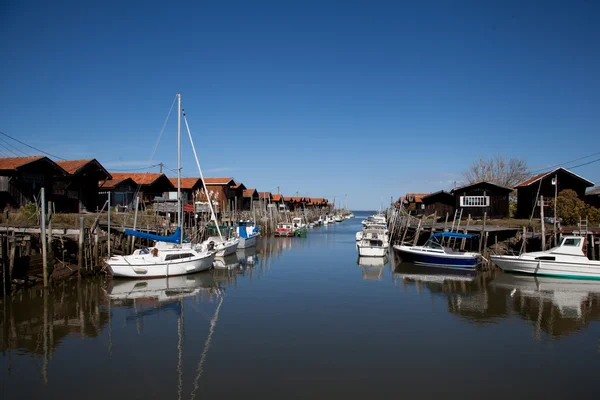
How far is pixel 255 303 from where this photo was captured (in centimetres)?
2047

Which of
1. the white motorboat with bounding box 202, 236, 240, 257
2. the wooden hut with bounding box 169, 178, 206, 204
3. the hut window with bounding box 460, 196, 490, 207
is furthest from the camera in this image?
the wooden hut with bounding box 169, 178, 206, 204

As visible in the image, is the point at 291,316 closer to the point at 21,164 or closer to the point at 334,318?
the point at 334,318

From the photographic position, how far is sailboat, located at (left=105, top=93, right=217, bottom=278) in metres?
24.5

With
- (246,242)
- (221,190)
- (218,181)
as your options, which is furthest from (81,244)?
(218,181)

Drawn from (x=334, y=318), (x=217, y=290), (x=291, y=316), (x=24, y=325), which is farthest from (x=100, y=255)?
(x=334, y=318)

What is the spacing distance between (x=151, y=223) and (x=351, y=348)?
26387mm

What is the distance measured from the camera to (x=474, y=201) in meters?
46.5

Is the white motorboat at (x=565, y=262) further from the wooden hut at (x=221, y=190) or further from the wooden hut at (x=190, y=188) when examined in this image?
the wooden hut at (x=221, y=190)

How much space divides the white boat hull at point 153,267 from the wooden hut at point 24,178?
11965 mm

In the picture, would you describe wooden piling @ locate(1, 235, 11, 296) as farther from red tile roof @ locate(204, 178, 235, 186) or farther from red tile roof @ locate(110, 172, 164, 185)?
red tile roof @ locate(204, 178, 235, 186)

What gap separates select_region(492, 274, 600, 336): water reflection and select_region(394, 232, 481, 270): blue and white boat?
101 inches

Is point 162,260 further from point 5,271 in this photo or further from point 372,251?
point 372,251

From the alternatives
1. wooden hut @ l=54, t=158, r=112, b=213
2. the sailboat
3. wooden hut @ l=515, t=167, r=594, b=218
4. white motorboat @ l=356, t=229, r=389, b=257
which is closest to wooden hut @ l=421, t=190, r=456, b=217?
wooden hut @ l=515, t=167, r=594, b=218

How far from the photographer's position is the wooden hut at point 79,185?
35344mm
